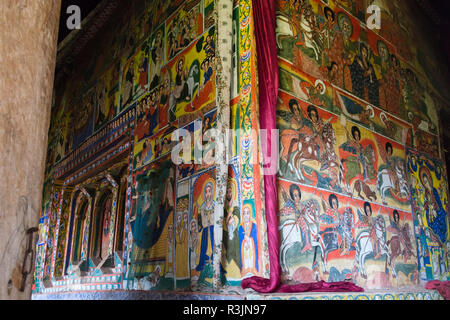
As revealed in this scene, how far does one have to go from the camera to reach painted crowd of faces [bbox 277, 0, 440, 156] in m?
5.25

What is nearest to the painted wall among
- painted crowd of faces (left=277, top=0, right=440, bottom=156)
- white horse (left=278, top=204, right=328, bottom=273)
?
white horse (left=278, top=204, right=328, bottom=273)

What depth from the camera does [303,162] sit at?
487 centimetres

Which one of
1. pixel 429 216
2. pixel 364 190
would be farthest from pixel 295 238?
pixel 429 216

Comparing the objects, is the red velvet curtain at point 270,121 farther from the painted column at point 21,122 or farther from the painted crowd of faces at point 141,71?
the painted column at point 21,122

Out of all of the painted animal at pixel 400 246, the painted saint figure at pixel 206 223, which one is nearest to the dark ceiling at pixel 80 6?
the painted saint figure at pixel 206 223

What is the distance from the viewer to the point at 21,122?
157 cm

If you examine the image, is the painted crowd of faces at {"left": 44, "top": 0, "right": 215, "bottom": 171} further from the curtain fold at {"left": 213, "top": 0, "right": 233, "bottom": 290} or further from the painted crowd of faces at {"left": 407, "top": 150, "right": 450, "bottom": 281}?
the painted crowd of faces at {"left": 407, "top": 150, "right": 450, "bottom": 281}

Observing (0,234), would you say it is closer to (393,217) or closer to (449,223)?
(393,217)

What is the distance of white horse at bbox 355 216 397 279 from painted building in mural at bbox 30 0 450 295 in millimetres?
26

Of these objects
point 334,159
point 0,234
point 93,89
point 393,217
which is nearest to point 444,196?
point 393,217

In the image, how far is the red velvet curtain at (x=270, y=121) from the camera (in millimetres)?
A: 3768

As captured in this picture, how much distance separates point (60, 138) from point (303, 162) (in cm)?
711

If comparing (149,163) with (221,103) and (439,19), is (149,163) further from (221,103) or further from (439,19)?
(439,19)
